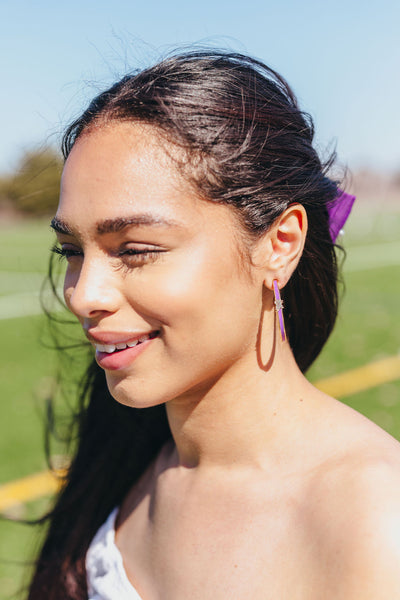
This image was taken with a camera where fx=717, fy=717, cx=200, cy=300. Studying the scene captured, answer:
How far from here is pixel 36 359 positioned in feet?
31.2

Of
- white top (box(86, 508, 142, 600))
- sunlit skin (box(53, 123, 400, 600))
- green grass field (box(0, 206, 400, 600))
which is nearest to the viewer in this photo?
sunlit skin (box(53, 123, 400, 600))

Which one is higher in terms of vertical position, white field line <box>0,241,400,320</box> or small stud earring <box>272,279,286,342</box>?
small stud earring <box>272,279,286,342</box>

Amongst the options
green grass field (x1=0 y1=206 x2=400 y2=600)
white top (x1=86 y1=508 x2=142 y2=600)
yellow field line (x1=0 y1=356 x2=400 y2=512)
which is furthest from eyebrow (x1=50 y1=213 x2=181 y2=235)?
yellow field line (x1=0 y1=356 x2=400 y2=512)

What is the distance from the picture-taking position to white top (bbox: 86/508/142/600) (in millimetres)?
2139

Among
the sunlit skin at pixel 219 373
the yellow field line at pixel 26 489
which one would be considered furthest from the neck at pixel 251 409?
the yellow field line at pixel 26 489

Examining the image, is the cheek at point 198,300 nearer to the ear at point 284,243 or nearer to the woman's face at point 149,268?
the woman's face at point 149,268

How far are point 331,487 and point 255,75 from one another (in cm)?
121

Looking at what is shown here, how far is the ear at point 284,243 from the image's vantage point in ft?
6.65

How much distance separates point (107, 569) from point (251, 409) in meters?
0.74

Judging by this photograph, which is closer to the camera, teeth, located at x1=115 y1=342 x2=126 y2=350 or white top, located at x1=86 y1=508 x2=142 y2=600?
teeth, located at x1=115 y1=342 x2=126 y2=350

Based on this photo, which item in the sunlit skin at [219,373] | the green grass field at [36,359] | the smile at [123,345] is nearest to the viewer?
the sunlit skin at [219,373]

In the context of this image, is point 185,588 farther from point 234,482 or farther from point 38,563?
point 38,563

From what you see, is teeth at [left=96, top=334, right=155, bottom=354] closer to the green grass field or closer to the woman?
the woman

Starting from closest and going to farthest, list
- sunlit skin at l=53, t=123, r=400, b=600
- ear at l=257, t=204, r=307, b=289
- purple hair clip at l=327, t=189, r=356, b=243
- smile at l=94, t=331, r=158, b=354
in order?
sunlit skin at l=53, t=123, r=400, b=600, smile at l=94, t=331, r=158, b=354, ear at l=257, t=204, r=307, b=289, purple hair clip at l=327, t=189, r=356, b=243
